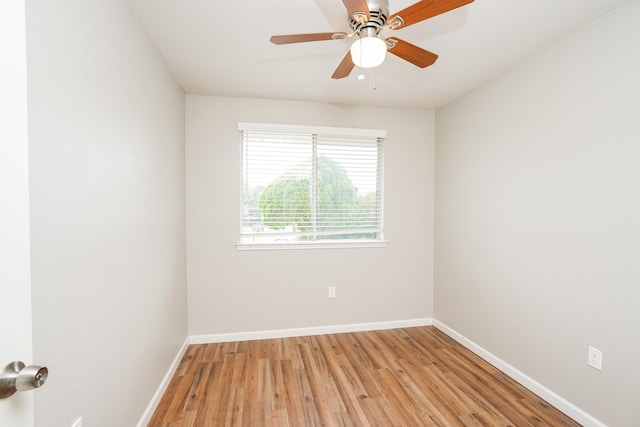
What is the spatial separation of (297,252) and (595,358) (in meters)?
2.34

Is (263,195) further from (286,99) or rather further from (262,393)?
(262,393)

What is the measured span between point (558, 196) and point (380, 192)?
62.6 inches

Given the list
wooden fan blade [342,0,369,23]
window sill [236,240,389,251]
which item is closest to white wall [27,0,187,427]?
window sill [236,240,389,251]

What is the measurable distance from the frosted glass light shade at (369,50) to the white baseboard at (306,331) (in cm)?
257

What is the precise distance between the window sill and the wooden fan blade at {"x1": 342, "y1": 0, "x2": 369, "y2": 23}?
2086mm

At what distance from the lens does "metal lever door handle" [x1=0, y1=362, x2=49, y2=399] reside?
547 mm

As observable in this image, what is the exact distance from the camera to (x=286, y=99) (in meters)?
2.87

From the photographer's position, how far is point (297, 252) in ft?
9.68

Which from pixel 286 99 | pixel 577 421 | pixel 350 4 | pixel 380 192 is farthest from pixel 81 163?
pixel 577 421

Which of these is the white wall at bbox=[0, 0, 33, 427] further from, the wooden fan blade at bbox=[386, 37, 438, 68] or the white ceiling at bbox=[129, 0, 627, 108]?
the wooden fan blade at bbox=[386, 37, 438, 68]

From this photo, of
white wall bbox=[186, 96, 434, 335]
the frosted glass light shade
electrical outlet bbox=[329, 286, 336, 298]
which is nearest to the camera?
the frosted glass light shade

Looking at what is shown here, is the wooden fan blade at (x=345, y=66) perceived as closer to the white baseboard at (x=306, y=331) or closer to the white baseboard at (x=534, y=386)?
the white baseboard at (x=306, y=331)

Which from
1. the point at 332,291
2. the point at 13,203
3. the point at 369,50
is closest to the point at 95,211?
the point at 13,203

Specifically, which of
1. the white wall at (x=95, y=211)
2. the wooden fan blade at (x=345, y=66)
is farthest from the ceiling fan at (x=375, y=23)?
the white wall at (x=95, y=211)
